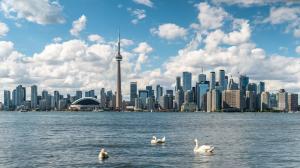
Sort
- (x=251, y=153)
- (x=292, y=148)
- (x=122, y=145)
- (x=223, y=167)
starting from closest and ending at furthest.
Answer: (x=223, y=167), (x=251, y=153), (x=292, y=148), (x=122, y=145)

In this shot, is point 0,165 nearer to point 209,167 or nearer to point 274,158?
point 209,167

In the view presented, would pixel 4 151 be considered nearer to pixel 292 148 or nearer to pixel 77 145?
pixel 77 145

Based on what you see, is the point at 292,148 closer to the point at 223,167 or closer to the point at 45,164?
the point at 223,167

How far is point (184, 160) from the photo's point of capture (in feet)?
223

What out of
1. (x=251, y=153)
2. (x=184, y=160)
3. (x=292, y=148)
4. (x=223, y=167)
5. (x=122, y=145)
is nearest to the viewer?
(x=223, y=167)

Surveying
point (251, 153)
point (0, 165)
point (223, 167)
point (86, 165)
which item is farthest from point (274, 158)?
point (0, 165)

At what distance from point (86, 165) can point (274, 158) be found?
2634cm

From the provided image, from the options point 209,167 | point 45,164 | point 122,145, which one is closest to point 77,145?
point 122,145

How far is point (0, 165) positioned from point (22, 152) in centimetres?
1399

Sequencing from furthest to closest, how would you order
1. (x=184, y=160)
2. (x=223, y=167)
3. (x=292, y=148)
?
(x=292, y=148), (x=184, y=160), (x=223, y=167)

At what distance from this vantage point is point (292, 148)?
8519 centimetres

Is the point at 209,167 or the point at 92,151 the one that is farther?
the point at 92,151

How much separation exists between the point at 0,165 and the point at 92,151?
18.6m

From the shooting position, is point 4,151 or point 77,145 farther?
point 77,145
